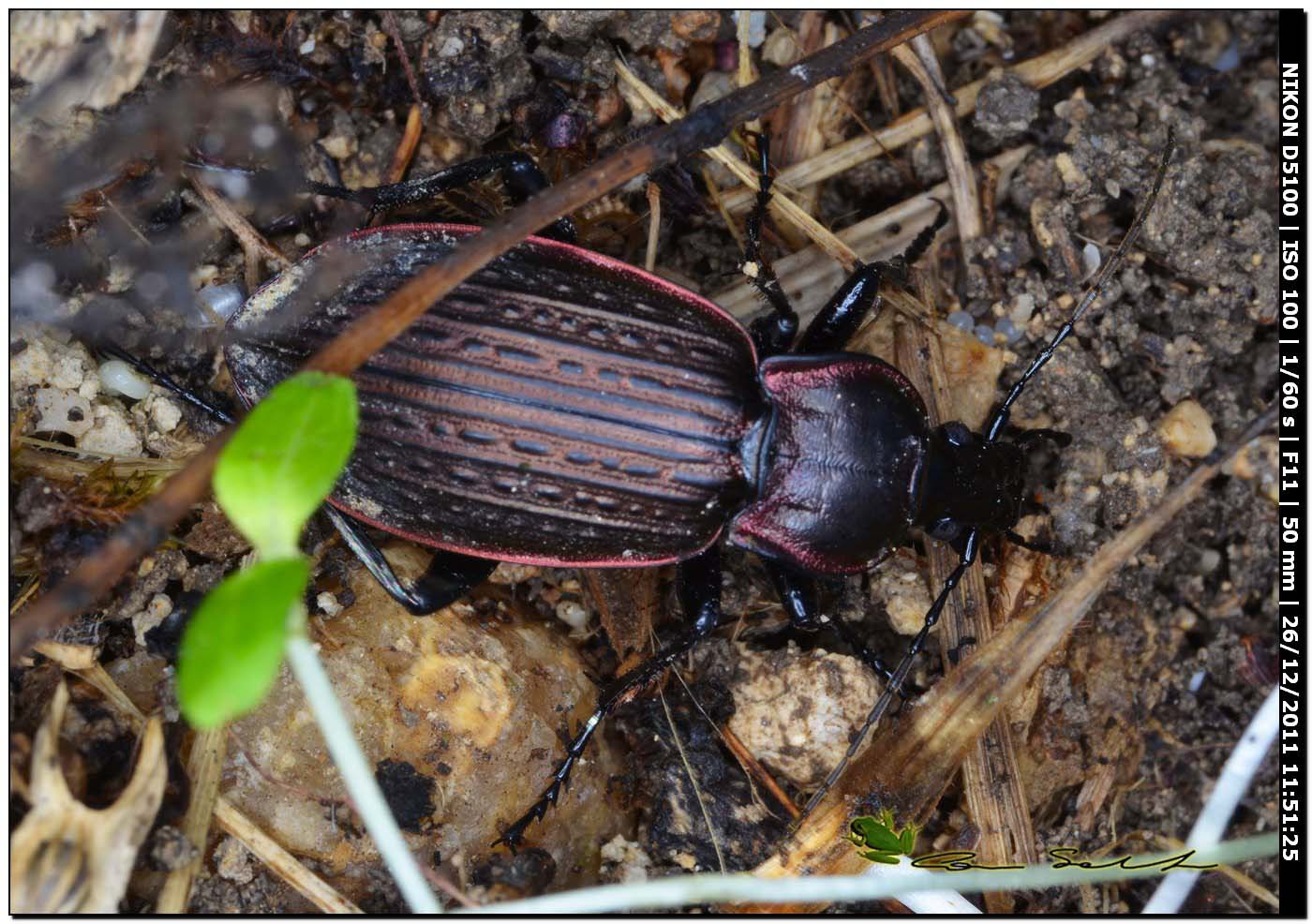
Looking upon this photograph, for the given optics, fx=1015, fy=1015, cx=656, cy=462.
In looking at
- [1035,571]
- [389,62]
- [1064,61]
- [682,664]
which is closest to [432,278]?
[389,62]

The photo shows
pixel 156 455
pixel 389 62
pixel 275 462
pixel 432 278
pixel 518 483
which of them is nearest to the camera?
pixel 275 462

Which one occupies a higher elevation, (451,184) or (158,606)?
(451,184)

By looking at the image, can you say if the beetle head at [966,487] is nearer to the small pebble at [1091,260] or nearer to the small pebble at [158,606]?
the small pebble at [1091,260]

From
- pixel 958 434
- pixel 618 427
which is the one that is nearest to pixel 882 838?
pixel 958 434

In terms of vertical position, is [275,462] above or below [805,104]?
below

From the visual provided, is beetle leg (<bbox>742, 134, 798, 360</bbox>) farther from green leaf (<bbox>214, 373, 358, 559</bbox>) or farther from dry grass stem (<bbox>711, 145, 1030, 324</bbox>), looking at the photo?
green leaf (<bbox>214, 373, 358, 559</bbox>)

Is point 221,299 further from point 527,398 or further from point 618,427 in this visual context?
point 618,427

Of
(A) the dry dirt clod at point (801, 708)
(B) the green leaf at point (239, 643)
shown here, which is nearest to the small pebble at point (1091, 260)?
(A) the dry dirt clod at point (801, 708)

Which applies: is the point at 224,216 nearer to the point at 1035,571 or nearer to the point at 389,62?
the point at 389,62

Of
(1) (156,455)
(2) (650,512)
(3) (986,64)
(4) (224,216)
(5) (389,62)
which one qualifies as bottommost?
(1) (156,455)
